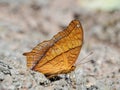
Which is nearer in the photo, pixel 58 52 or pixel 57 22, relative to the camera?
pixel 58 52

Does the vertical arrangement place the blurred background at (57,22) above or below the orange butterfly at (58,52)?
above

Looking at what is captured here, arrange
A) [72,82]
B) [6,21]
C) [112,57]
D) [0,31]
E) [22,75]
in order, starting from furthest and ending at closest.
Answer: [6,21] → [0,31] → [112,57] → [72,82] → [22,75]

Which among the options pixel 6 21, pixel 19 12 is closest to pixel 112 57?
pixel 6 21

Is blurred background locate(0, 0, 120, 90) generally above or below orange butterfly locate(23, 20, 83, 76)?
A: above

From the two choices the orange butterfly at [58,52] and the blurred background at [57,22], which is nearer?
the orange butterfly at [58,52]

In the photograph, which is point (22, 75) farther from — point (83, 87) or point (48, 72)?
point (83, 87)
